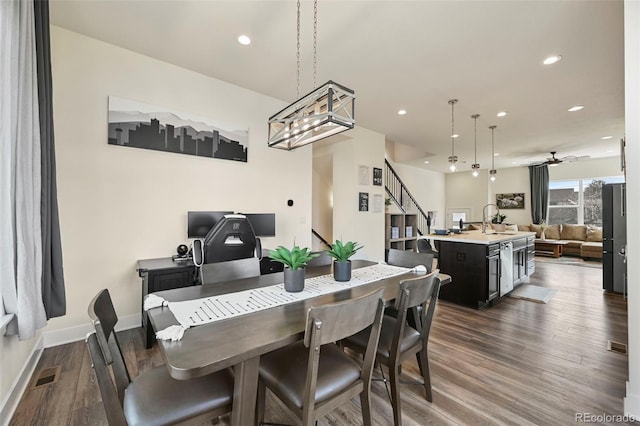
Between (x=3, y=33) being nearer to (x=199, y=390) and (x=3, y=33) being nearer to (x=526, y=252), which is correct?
(x=199, y=390)

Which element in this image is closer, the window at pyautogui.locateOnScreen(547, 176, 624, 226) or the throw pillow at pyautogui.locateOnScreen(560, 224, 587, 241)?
the throw pillow at pyautogui.locateOnScreen(560, 224, 587, 241)

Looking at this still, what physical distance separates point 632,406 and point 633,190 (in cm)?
140

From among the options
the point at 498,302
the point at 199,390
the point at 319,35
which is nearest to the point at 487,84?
the point at 319,35

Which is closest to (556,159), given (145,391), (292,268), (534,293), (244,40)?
(534,293)

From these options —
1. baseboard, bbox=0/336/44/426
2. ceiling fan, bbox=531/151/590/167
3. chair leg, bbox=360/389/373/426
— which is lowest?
baseboard, bbox=0/336/44/426

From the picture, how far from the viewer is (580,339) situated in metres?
2.88

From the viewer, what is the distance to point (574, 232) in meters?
8.27

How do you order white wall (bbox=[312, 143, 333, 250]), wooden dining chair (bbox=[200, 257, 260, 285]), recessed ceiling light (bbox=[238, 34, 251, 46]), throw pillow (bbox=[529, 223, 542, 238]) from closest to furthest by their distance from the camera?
wooden dining chair (bbox=[200, 257, 260, 285]), recessed ceiling light (bbox=[238, 34, 251, 46]), white wall (bbox=[312, 143, 333, 250]), throw pillow (bbox=[529, 223, 542, 238])

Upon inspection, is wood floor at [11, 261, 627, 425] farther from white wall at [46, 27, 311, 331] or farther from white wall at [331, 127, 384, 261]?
white wall at [331, 127, 384, 261]

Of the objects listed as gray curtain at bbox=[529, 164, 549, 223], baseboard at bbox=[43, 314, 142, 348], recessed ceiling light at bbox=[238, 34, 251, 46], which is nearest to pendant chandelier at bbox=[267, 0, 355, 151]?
recessed ceiling light at bbox=[238, 34, 251, 46]

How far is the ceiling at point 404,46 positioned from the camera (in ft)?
7.77

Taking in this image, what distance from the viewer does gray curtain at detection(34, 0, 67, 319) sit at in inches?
77.6

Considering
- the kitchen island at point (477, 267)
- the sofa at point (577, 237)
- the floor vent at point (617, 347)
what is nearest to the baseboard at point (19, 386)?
the kitchen island at point (477, 267)

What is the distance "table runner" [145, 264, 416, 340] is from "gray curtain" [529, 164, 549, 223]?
997 centimetres
